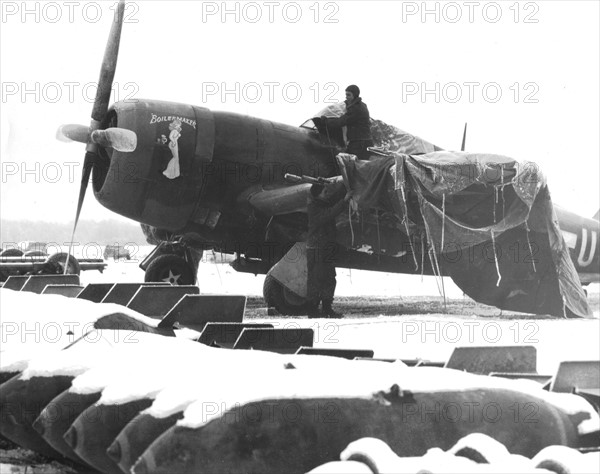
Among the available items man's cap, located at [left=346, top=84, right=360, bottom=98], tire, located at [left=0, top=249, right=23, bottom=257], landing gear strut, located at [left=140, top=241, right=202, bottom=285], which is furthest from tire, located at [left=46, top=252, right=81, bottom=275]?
man's cap, located at [left=346, top=84, right=360, bottom=98]

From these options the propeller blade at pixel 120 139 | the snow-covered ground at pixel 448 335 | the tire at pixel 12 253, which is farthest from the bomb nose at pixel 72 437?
the tire at pixel 12 253

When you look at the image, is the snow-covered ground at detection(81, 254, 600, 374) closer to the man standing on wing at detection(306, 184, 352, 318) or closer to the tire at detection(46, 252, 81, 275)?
the man standing on wing at detection(306, 184, 352, 318)

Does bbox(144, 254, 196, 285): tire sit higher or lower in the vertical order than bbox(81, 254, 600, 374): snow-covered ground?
lower

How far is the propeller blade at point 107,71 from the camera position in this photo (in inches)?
428

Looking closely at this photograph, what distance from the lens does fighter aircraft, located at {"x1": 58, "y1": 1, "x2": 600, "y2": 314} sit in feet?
34.8

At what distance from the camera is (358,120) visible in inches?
448

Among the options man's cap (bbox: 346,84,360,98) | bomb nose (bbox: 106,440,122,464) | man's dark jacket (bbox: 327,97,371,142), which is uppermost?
man's cap (bbox: 346,84,360,98)

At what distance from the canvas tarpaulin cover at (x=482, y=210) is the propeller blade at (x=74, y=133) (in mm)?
3262

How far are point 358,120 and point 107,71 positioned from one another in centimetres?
322

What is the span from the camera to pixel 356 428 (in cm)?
248

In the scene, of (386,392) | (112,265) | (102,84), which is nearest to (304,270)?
(102,84)

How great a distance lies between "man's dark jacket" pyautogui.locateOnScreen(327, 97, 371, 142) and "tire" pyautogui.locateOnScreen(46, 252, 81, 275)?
220 inches

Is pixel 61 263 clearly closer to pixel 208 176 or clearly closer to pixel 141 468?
pixel 208 176

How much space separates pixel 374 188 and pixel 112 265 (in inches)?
715
